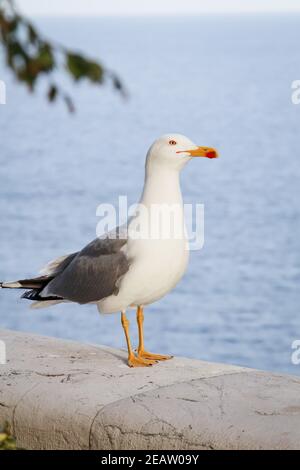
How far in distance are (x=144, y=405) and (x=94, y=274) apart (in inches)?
29.5

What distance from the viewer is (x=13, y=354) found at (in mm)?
4383

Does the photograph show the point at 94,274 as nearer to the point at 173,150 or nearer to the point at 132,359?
the point at 132,359

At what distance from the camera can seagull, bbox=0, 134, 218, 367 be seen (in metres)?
4.14

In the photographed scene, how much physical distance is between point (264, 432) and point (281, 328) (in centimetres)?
1321

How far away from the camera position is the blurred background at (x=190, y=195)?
53.5 ft

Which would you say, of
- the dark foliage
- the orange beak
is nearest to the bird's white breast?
the orange beak

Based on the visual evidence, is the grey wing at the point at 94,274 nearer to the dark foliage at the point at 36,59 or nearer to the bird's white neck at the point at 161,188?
the bird's white neck at the point at 161,188

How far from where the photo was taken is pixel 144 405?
3.70 m

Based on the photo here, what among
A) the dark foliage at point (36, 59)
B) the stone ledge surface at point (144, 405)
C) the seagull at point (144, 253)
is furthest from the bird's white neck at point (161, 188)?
the dark foliage at point (36, 59)

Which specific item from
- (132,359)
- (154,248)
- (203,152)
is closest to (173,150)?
(203,152)

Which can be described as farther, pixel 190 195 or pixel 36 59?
pixel 190 195

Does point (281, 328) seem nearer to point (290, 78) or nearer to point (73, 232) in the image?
point (73, 232)

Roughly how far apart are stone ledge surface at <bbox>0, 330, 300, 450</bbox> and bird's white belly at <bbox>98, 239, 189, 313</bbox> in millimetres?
299
